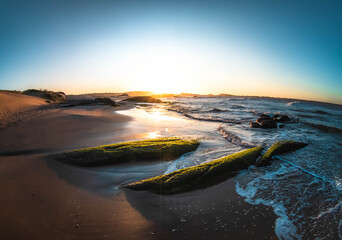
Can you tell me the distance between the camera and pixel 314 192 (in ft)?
13.2

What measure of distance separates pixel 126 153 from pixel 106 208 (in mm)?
2415

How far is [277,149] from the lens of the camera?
639 cm

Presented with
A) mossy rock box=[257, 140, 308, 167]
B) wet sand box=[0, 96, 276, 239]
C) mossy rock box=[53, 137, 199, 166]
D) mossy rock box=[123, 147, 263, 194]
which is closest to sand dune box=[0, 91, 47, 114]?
wet sand box=[0, 96, 276, 239]

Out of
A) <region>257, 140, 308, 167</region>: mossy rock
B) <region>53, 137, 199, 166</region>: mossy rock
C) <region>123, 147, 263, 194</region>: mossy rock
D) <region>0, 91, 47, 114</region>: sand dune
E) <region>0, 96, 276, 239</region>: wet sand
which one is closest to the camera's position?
<region>0, 96, 276, 239</region>: wet sand

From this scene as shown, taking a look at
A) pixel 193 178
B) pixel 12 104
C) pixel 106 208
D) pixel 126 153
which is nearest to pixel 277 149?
pixel 193 178

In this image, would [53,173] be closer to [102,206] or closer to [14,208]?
[14,208]

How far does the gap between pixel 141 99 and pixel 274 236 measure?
3973cm

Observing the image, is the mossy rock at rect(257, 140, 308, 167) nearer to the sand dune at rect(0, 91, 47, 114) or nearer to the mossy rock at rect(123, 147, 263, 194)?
the mossy rock at rect(123, 147, 263, 194)

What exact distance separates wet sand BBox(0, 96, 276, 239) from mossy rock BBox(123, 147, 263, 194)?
0.18 m

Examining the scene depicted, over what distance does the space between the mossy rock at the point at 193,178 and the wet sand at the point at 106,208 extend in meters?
0.18

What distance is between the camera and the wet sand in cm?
264

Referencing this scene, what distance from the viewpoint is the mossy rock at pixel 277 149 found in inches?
217

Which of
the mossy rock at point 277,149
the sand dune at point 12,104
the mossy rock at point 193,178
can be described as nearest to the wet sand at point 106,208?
the mossy rock at point 193,178

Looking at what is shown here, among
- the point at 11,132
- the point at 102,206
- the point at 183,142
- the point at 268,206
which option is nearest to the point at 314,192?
the point at 268,206
